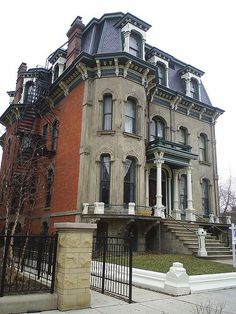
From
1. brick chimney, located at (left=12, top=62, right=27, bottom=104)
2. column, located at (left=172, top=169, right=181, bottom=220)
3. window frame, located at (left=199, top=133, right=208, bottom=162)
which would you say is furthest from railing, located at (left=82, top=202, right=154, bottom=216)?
brick chimney, located at (left=12, top=62, right=27, bottom=104)

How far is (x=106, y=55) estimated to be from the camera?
59.2 ft

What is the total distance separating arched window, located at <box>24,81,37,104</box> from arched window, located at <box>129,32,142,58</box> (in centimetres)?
897

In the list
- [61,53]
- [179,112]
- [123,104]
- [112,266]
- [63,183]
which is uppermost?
[61,53]

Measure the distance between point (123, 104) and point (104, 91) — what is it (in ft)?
4.76

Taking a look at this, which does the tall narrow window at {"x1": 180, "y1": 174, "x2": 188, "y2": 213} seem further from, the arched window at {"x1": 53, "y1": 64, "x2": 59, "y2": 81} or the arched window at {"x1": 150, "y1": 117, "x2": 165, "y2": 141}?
the arched window at {"x1": 53, "y1": 64, "x2": 59, "y2": 81}

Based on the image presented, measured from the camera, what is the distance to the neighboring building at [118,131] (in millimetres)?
17188

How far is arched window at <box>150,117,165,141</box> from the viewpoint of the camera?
2178cm

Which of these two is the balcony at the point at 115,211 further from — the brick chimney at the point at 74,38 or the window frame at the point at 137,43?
the brick chimney at the point at 74,38

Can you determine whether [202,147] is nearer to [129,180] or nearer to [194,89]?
[194,89]

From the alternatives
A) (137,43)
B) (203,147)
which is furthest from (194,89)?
(137,43)

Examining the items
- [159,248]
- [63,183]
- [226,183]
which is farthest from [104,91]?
[226,183]

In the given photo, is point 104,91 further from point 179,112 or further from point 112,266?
point 112,266

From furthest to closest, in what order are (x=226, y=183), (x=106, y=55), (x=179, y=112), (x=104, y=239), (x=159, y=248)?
(x=226, y=183), (x=179, y=112), (x=106, y=55), (x=159, y=248), (x=104, y=239)

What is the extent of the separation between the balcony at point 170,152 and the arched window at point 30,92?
1114cm
